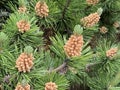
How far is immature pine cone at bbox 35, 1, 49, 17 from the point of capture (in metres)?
1.05

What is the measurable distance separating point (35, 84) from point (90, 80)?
338 millimetres

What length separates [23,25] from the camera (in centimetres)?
98

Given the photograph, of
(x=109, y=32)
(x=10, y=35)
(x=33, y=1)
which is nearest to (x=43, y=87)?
(x=10, y=35)

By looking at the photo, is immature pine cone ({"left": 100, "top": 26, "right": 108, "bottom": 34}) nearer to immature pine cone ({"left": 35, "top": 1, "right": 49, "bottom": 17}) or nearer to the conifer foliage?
the conifer foliage

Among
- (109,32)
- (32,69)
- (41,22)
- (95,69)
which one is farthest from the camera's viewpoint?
(109,32)

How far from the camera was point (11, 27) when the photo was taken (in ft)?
3.38

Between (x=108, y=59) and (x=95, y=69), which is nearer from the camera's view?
(x=108, y=59)

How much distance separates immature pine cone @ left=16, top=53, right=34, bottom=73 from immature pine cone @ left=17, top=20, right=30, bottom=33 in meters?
0.12

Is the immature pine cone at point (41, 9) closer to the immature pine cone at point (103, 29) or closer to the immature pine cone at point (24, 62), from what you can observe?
the immature pine cone at point (24, 62)

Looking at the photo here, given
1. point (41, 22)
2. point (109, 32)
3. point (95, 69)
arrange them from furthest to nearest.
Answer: point (109, 32), point (95, 69), point (41, 22)

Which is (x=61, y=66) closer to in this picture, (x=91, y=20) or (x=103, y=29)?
(x=91, y=20)

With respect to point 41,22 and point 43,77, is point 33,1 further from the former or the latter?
point 43,77

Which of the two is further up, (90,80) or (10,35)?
(10,35)

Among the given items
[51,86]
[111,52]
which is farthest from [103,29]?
[51,86]
